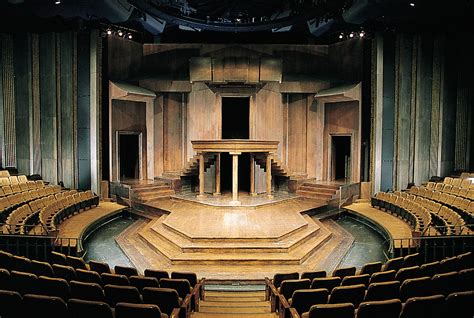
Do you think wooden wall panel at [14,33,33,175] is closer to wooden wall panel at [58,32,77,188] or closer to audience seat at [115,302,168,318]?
wooden wall panel at [58,32,77,188]

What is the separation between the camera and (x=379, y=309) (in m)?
3.46

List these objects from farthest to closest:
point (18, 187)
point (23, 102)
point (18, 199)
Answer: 1. point (23, 102)
2. point (18, 187)
3. point (18, 199)

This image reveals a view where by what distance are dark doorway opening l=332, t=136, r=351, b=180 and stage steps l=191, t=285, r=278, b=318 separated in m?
10.6

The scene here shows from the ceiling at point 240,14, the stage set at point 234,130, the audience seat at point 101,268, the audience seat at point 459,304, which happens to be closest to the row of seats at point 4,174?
the stage set at point 234,130

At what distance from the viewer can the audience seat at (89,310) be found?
3387 mm

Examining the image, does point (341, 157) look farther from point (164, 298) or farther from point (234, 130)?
point (164, 298)

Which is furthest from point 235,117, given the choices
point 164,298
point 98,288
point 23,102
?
point 98,288

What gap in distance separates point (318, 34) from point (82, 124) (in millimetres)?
9974

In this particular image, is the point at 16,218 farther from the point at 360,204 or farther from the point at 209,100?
the point at 360,204

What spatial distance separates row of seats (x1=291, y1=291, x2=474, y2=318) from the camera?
3.44 meters

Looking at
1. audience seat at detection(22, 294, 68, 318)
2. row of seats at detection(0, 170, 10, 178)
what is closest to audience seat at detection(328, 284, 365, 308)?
audience seat at detection(22, 294, 68, 318)

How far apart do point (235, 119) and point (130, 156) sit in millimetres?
4302

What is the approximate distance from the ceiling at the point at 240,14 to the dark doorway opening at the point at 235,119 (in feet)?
9.27

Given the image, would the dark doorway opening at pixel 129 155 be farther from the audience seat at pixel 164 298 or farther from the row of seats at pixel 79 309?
the row of seats at pixel 79 309
